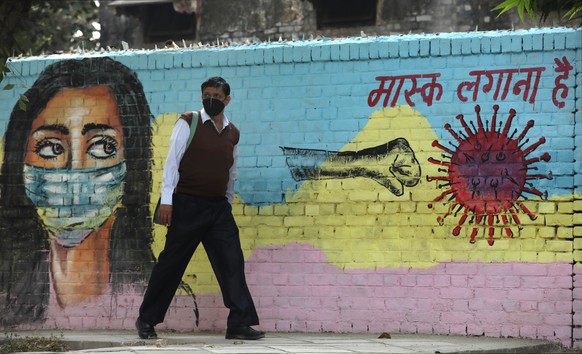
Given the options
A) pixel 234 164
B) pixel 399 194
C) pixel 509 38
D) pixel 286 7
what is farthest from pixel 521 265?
pixel 286 7

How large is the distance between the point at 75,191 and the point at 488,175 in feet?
10.6

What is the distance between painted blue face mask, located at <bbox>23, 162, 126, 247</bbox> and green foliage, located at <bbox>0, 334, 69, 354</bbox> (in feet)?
3.74

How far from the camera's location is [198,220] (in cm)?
736

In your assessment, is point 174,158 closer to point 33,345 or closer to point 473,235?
point 33,345

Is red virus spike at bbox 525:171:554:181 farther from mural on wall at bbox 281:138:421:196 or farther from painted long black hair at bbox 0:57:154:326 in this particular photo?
painted long black hair at bbox 0:57:154:326

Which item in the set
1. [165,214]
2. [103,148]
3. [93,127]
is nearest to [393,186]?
[165,214]

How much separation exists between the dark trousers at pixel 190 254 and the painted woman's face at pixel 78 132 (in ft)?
4.34

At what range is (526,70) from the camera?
7633 millimetres

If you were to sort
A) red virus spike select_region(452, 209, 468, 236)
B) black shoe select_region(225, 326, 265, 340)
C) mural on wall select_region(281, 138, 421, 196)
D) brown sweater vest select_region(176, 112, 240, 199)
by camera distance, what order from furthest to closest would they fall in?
mural on wall select_region(281, 138, 421, 196) → red virus spike select_region(452, 209, 468, 236) → brown sweater vest select_region(176, 112, 240, 199) → black shoe select_region(225, 326, 265, 340)

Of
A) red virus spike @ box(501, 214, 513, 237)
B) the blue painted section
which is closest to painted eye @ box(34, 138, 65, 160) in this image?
the blue painted section

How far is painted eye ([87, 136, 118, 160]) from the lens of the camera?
27.9 ft

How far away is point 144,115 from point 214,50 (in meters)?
0.75

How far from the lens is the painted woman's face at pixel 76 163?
27.8ft

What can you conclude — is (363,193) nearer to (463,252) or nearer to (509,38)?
(463,252)
